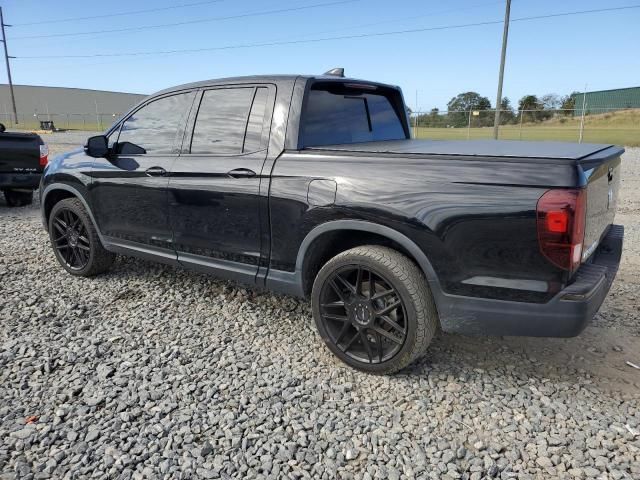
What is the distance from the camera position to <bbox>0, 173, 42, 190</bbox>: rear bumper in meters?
7.66

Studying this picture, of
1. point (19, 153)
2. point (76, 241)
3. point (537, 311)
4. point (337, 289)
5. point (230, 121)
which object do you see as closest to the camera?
point (537, 311)

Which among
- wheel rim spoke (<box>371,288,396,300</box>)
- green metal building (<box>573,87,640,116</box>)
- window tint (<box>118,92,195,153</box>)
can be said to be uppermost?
green metal building (<box>573,87,640,116</box>)

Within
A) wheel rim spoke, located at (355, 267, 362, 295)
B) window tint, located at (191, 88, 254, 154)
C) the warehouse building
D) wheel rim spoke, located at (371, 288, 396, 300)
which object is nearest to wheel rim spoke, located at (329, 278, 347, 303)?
wheel rim spoke, located at (355, 267, 362, 295)

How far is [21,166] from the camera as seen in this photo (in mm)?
7809

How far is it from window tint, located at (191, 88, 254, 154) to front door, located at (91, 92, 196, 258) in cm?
18

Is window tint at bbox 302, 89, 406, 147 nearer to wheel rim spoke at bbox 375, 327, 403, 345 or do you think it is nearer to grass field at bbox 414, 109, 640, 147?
wheel rim spoke at bbox 375, 327, 403, 345

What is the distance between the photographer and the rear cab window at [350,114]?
3.33m

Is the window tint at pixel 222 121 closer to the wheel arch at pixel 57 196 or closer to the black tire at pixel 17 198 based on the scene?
the wheel arch at pixel 57 196

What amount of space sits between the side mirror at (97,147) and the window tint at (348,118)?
1.97 metres

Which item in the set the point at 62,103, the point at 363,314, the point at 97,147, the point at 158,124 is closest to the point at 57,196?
the point at 97,147

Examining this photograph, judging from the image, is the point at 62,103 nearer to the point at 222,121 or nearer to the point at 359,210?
the point at 222,121

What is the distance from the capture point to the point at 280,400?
272 centimetres

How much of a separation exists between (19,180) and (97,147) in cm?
480

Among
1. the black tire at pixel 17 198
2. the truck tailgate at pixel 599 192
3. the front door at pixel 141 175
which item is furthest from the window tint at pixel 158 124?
the black tire at pixel 17 198
